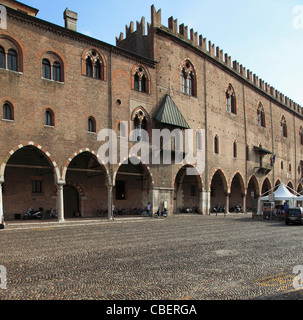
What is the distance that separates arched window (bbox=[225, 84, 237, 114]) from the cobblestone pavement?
2508 cm

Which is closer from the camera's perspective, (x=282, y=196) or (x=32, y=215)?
(x=32, y=215)

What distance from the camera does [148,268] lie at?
8.20m

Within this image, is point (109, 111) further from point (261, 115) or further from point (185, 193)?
point (261, 115)

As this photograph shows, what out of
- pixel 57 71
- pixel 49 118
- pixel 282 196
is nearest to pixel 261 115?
pixel 282 196

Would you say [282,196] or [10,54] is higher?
[10,54]

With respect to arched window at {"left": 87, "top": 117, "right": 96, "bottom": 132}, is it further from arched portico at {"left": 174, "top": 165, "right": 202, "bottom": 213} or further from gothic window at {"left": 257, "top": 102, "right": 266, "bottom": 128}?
gothic window at {"left": 257, "top": 102, "right": 266, "bottom": 128}

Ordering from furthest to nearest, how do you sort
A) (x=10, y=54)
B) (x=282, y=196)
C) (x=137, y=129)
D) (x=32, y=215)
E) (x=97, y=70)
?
(x=282, y=196) → (x=137, y=129) → (x=97, y=70) → (x=32, y=215) → (x=10, y=54)

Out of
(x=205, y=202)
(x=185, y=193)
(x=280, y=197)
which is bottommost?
(x=205, y=202)

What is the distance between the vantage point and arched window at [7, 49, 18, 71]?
64.4 ft

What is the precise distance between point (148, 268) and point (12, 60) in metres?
16.3

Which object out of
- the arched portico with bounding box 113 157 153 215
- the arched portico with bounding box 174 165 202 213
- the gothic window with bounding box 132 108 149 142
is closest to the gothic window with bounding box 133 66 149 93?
the gothic window with bounding box 132 108 149 142

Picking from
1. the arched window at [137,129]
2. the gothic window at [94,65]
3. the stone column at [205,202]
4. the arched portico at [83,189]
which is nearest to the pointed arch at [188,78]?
the arched window at [137,129]
